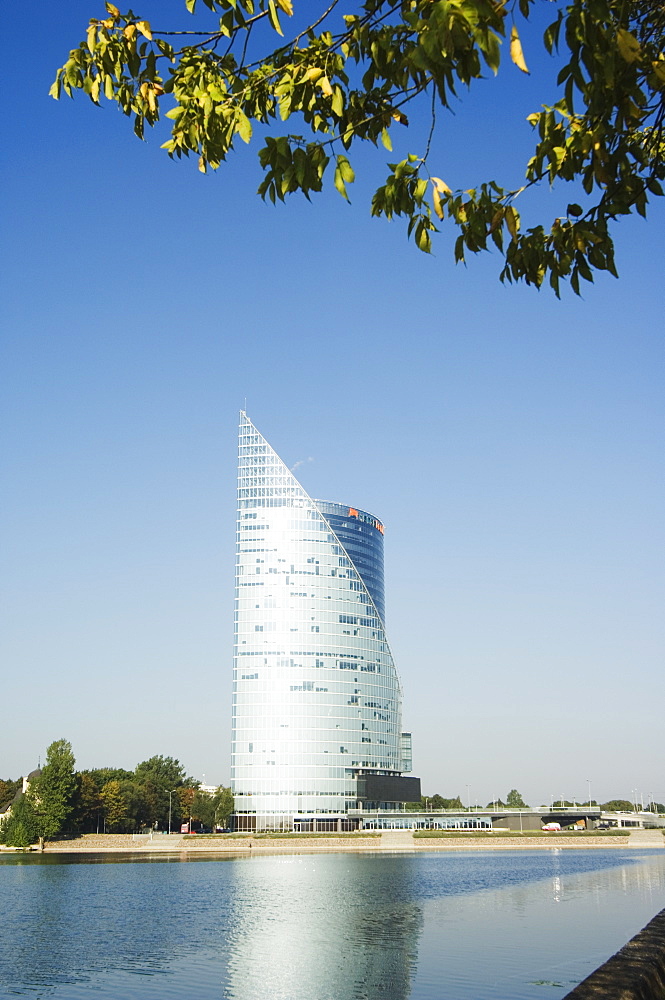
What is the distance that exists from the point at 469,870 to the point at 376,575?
112m

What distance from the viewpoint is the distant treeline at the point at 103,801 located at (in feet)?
429

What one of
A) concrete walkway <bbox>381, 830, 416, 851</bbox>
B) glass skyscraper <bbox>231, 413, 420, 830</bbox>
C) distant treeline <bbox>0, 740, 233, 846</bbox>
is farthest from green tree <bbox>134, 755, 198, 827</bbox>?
concrete walkway <bbox>381, 830, 416, 851</bbox>

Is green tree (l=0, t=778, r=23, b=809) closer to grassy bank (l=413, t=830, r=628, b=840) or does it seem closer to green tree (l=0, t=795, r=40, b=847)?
green tree (l=0, t=795, r=40, b=847)

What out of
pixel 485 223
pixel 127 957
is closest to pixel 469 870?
pixel 127 957

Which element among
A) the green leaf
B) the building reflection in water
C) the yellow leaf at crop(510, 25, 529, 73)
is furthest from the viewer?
the building reflection in water

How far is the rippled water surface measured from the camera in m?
27.9

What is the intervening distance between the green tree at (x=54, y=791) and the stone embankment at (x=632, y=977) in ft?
404

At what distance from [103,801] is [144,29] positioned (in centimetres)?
15188

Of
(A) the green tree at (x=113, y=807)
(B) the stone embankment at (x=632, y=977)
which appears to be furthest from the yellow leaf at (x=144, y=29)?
(A) the green tree at (x=113, y=807)

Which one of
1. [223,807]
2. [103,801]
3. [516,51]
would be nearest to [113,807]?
[103,801]

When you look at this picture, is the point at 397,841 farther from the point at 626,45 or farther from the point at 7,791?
the point at 626,45

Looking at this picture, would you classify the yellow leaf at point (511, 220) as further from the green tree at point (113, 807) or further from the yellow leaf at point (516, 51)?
the green tree at point (113, 807)

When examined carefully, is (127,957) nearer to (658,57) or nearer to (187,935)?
(187,935)

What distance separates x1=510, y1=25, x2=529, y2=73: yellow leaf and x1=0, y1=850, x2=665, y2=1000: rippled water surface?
25900mm
